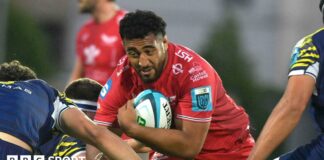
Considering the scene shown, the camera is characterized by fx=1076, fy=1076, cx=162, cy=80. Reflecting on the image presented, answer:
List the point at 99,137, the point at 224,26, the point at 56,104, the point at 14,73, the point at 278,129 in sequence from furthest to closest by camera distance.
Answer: the point at 224,26 → the point at 14,73 → the point at 56,104 → the point at 99,137 → the point at 278,129

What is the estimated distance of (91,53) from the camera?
12.4 meters

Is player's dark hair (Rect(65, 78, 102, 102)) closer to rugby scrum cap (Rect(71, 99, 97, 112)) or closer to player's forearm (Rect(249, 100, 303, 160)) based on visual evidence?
rugby scrum cap (Rect(71, 99, 97, 112))

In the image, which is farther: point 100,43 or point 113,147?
point 100,43

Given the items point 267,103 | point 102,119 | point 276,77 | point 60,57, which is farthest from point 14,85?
point 276,77

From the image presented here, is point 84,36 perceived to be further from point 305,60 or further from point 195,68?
point 305,60

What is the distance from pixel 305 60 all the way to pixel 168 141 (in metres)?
1.39

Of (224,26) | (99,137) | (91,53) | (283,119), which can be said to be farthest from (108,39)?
(224,26)

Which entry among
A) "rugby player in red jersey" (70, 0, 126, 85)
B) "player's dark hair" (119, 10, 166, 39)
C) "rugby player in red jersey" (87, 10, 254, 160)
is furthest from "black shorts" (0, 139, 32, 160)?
"rugby player in red jersey" (70, 0, 126, 85)

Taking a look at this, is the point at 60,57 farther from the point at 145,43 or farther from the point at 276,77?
the point at 145,43

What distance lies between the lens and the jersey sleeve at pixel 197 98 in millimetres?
7680

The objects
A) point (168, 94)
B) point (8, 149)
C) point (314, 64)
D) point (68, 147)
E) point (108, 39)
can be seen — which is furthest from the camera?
point (108, 39)

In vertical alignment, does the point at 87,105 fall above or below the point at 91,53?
above

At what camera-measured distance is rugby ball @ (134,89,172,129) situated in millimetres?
7594

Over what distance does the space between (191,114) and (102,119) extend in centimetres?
69
